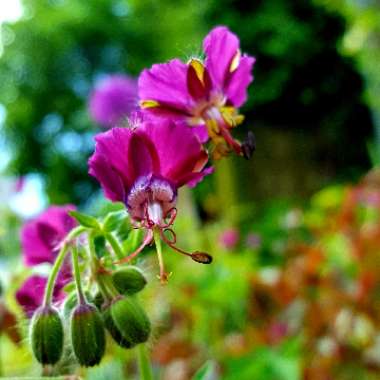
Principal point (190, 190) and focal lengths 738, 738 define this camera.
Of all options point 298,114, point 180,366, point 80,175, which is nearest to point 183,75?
point 180,366

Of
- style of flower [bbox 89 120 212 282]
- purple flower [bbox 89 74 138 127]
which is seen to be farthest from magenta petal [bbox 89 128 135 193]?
purple flower [bbox 89 74 138 127]

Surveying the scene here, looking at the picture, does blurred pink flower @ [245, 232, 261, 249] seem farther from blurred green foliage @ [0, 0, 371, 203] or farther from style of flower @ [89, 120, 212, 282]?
blurred green foliage @ [0, 0, 371, 203]

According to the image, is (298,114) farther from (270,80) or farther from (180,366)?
(180,366)

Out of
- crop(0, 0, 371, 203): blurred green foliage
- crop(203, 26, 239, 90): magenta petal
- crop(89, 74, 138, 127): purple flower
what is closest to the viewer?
crop(203, 26, 239, 90): magenta petal

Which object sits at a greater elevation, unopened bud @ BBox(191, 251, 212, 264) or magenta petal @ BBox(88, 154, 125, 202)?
magenta petal @ BBox(88, 154, 125, 202)

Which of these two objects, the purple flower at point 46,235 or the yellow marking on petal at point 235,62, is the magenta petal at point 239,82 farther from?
the purple flower at point 46,235

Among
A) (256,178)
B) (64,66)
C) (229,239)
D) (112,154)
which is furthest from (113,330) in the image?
(64,66)
